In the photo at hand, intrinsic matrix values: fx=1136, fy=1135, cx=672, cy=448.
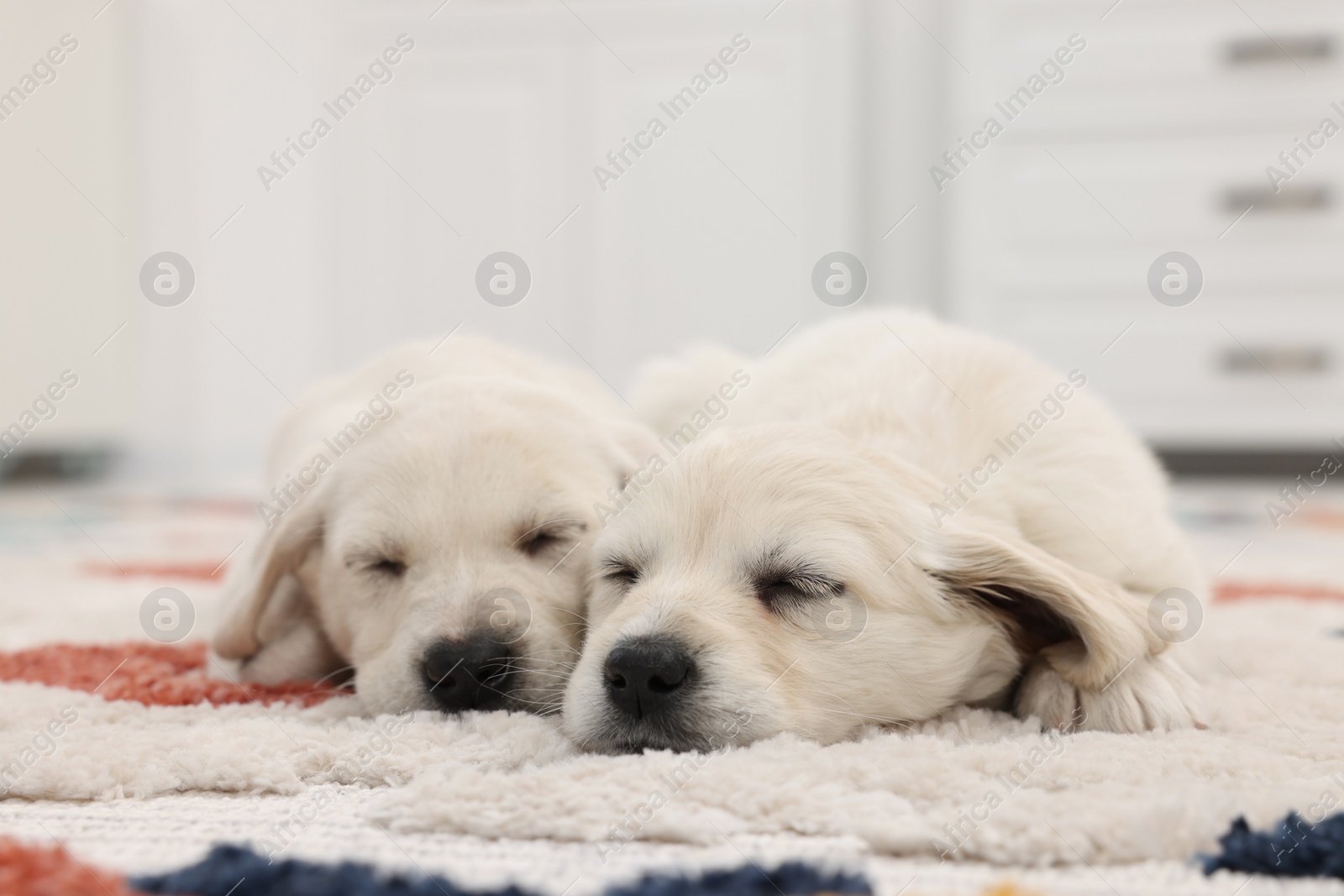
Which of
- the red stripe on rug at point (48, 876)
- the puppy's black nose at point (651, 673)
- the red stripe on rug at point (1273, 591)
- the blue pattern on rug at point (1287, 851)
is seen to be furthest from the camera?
the red stripe on rug at point (1273, 591)

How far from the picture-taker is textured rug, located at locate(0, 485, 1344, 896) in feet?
3.52

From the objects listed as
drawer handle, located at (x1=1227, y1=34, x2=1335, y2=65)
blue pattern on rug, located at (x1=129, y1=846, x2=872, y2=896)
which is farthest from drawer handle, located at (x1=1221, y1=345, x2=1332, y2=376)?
blue pattern on rug, located at (x1=129, y1=846, x2=872, y2=896)

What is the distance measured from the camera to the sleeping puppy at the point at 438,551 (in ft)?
5.69

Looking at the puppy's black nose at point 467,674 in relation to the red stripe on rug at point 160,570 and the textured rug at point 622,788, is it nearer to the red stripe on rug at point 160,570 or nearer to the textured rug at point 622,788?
the textured rug at point 622,788

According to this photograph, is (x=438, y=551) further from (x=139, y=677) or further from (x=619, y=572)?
(x=139, y=677)

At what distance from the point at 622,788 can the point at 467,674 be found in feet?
1.79

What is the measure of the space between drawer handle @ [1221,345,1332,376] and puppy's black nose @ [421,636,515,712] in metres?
5.26

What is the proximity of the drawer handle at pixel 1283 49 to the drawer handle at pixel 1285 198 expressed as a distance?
0.63 m

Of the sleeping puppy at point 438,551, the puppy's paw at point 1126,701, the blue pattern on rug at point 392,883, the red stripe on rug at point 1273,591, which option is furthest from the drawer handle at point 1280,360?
the blue pattern on rug at point 392,883

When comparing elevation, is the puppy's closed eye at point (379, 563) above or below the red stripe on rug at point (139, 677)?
above

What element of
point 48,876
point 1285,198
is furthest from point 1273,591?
point 1285,198

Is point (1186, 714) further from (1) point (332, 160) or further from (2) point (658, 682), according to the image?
(1) point (332, 160)

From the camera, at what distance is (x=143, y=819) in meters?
1.21

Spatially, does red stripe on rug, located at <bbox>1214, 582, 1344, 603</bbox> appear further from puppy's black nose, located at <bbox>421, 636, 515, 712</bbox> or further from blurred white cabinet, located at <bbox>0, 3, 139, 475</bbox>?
blurred white cabinet, located at <bbox>0, 3, 139, 475</bbox>
